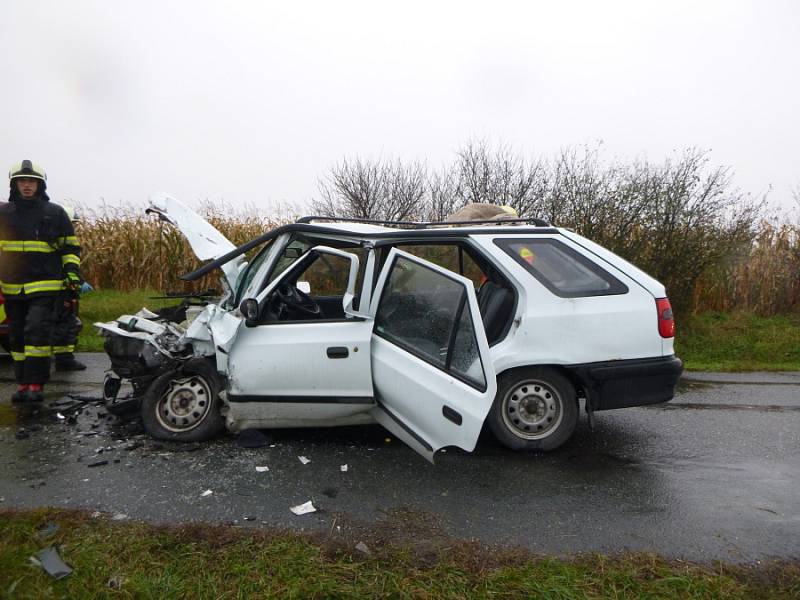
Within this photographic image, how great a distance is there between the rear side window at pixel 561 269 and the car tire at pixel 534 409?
24.7 inches

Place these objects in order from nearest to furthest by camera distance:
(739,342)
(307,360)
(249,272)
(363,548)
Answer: (363,548) → (307,360) → (249,272) → (739,342)

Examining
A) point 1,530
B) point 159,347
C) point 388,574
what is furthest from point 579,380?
point 1,530

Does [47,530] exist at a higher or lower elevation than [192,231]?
lower

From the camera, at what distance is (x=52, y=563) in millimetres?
2553

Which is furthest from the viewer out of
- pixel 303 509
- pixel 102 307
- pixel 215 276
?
pixel 215 276

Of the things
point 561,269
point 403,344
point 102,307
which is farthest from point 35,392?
point 102,307

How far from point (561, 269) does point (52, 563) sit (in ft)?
11.6

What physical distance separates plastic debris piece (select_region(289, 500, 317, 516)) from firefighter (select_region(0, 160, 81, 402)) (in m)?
3.49

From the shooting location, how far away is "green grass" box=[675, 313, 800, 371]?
26.7 ft

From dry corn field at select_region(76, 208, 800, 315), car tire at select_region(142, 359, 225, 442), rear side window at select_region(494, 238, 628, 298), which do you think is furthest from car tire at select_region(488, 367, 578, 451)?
dry corn field at select_region(76, 208, 800, 315)

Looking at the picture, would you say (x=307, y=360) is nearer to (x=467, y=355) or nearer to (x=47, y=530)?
(x=467, y=355)

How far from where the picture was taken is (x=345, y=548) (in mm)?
2736

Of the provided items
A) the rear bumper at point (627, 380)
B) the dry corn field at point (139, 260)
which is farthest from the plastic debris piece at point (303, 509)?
the dry corn field at point (139, 260)

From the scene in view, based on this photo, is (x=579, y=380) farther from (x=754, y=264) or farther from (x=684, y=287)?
(x=754, y=264)
